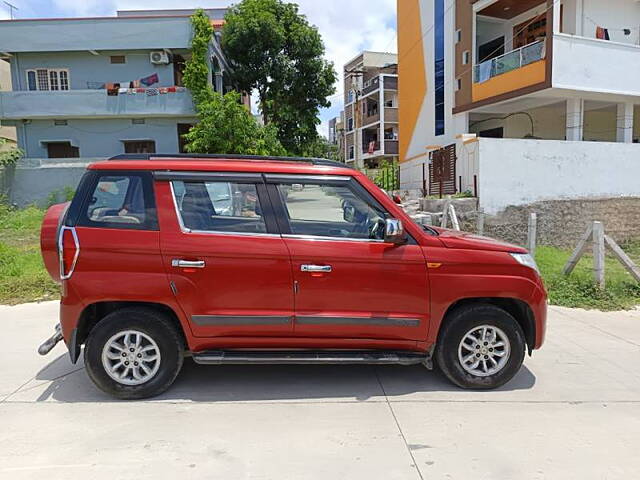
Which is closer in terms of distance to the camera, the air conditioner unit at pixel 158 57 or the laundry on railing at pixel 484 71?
the laundry on railing at pixel 484 71

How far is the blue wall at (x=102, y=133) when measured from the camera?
2256cm

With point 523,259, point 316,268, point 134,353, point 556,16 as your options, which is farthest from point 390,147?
point 134,353

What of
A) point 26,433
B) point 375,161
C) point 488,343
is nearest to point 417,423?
point 488,343

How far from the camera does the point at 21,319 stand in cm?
603

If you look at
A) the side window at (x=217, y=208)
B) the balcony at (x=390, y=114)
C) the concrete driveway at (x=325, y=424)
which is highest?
the balcony at (x=390, y=114)

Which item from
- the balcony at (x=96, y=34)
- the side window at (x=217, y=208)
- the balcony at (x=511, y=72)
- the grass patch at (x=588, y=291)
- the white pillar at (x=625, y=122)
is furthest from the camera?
the balcony at (x=96, y=34)

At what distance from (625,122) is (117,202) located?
18512 mm

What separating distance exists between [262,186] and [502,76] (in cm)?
1515

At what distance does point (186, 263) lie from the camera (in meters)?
3.63

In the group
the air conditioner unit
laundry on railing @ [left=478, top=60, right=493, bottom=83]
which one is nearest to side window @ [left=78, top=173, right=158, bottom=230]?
laundry on railing @ [left=478, top=60, right=493, bottom=83]

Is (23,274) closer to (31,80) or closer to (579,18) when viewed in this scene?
(579,18)

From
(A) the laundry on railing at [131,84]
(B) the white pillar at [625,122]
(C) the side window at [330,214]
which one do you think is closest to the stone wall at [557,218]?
(B) the white pillar at [625,122]

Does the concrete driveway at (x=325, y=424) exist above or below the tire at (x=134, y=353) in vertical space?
below

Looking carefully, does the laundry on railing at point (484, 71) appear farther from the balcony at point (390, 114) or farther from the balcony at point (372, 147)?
the balcony at point (390, 114)
